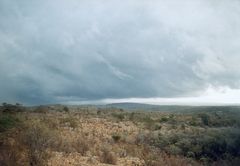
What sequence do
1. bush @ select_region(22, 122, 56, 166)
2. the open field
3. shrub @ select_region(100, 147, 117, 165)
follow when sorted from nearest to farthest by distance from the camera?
bush @ select_region(22, 122, 56, 166)
the open field
shrub @ select_region(100, 147, 117, 165)

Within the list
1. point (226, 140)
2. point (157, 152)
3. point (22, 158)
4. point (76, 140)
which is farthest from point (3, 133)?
point (226, 140)

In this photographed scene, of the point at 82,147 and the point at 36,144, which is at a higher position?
the point at 36,144

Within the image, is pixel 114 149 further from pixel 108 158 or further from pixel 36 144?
pixel 36 144

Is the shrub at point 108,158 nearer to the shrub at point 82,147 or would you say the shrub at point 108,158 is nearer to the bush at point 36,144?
the shrub at point 82,147

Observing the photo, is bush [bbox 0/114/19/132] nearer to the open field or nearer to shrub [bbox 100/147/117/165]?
the open field

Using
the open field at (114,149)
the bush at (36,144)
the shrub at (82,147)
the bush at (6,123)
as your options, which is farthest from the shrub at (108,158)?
the bush at (6,123)

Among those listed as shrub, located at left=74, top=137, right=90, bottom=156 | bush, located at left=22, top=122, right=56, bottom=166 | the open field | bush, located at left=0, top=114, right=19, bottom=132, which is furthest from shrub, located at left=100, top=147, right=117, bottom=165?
bush, located at left=0, top=114, right=19, bottom=132

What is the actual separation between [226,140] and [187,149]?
2.59 m

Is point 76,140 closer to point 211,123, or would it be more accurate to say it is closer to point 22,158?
point 22,158

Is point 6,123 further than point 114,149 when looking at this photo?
Yes

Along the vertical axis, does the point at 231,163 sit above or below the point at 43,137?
below

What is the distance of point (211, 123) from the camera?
44.8 m

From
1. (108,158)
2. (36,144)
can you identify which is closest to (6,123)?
(36,144)

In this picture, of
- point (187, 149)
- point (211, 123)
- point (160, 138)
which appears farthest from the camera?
point (211, 123)
